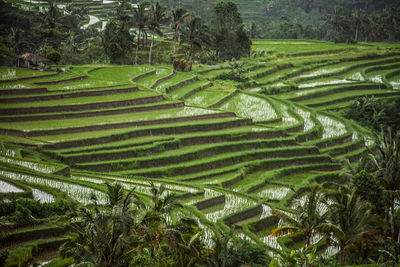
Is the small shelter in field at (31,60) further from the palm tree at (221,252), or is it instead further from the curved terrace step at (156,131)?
the palm tree at (221,252)

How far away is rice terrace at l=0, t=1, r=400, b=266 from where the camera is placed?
11.8 metres

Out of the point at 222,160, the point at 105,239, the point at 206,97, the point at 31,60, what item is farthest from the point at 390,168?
the point at 31,60

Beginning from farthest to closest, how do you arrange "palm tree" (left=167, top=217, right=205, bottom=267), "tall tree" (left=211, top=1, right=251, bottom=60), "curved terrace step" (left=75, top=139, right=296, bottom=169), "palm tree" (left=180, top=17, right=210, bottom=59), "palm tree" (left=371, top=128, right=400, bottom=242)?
"tall tree" (left=211, top=1, right=251, bottom=60) < "palm tree" (left=180, top=17, right=210, bottom=59) < "curved terrace step" (left=75, top=139, right=296, bottom=169) < "palm tree" (left=371, top=128, right=400, bottom=242) < "palm tree" (left=167, top=217, right=205, bottom=267)

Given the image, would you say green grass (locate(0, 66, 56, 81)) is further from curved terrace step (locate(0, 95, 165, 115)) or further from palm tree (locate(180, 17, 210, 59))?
palm tree (locate(180, 17, 210, 59))

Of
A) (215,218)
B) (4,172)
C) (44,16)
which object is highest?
(44,16)

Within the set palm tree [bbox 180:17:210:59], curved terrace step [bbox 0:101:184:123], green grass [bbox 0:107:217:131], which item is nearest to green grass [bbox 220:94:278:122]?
green grass [bbox 0:107:217:131]

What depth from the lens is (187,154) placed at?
21.4 meters

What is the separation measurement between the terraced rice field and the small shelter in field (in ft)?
5.16

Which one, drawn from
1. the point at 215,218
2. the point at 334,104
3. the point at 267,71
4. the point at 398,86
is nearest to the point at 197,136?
the point at 215,218

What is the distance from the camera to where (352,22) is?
2323 inches

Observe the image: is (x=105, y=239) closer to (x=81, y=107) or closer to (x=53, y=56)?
(x=81, y=107)

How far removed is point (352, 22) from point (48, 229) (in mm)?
53602

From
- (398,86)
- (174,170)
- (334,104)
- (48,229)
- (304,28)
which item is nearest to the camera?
(48,229)

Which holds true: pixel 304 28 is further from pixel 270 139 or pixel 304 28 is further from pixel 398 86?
pixel 270 139
